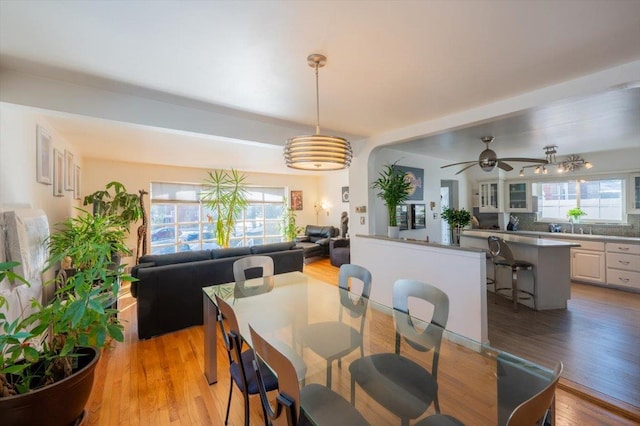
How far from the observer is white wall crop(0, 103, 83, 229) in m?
2.00

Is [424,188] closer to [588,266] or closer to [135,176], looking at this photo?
[588,266]

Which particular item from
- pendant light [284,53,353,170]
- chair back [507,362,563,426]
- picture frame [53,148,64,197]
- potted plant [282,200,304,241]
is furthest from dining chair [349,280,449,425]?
potted plant [282,200,304,241]

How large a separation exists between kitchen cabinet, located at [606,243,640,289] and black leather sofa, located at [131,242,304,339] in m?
5.95

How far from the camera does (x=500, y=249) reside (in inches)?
144

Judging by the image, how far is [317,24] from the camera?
1.44 m

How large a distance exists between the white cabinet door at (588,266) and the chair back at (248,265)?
5.39m

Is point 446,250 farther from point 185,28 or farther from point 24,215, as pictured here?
point 24,215

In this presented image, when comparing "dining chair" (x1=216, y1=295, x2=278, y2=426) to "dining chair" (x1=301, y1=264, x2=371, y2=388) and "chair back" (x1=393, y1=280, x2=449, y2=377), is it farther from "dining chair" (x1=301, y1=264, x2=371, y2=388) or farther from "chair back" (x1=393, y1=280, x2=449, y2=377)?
"chair back" (x1=393, y1=280, x2=449, y2=377)

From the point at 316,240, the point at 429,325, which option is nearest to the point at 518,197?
the point at 316,240

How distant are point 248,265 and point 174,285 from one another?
3.21ft

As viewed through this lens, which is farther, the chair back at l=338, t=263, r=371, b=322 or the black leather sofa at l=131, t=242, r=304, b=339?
the black leather sofa at l=131, t=242, r=304, b=339

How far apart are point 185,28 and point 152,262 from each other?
2611mm

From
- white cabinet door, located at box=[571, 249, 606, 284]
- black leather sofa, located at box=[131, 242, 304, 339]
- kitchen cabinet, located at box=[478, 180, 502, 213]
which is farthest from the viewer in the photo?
kitchen cabinet, located at box=[478, 180, 502, 213]

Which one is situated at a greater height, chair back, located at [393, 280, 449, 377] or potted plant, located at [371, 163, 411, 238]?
potted plant, located at [371, 163, 411, 238]
